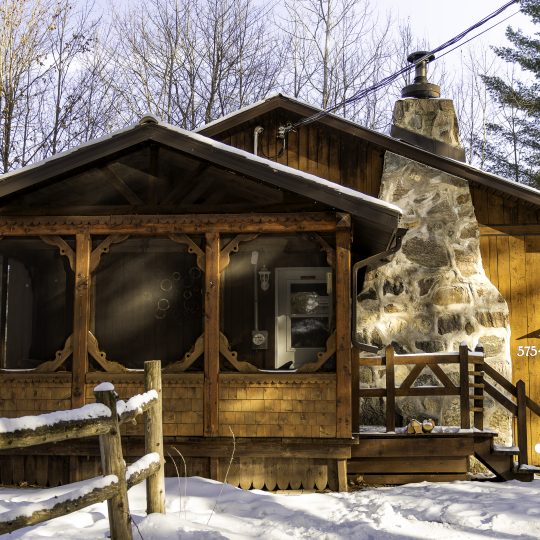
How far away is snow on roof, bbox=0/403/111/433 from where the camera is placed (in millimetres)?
3990

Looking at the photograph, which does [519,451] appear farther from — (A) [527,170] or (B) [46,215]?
(A) [527,170]

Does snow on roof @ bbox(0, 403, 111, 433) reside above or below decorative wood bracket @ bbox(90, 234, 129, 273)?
below

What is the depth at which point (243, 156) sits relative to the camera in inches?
329

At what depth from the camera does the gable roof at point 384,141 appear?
38.0 feet

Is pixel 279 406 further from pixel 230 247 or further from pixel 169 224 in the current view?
pixel 169 224

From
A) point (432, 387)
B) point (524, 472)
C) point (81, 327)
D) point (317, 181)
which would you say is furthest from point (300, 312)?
point (524, 472)

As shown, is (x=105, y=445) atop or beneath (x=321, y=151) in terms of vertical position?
beneath

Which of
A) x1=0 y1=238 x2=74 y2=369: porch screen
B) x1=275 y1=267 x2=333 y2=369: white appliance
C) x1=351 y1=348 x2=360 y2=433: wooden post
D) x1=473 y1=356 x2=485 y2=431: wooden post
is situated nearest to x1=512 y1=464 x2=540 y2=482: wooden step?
x1=473 y1=356 x2=485 y2=431: wooden post

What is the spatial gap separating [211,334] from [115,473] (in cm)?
397

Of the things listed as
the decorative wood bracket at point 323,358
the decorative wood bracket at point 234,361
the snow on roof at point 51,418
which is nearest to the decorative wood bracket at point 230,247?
the decorative wood bracket at point 234,361

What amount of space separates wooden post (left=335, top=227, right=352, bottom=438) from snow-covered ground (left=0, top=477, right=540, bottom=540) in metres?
0.88

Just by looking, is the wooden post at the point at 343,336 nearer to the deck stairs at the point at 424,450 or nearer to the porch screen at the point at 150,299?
the deck stairs at the point at 424,450

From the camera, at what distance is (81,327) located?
8.74 metres

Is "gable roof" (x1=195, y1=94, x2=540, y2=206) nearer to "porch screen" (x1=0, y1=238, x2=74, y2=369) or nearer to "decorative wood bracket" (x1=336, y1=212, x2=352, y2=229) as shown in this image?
"porch screen" (x1=0, y1=238, x2=74, y2=369)
